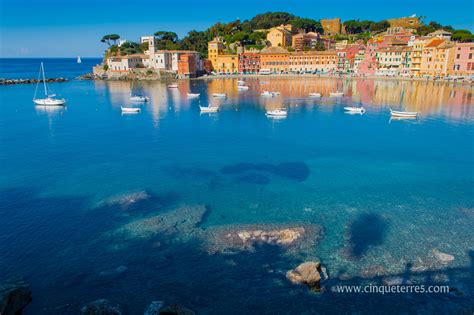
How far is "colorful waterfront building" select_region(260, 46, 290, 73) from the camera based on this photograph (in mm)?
116625

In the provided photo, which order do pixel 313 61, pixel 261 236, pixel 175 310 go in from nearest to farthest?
1. pixel 175 310
2. pixel 261 236
3. pixel 313 61

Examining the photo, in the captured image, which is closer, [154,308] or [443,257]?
[154,308]

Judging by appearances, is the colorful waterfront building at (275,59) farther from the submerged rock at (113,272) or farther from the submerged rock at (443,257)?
the submerged rock at (113,272)

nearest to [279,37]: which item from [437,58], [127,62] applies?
[127,62]

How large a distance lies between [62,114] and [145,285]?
47311mm

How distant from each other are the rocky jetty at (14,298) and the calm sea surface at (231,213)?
1.05 feet

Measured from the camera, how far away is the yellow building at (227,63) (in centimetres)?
Answer: 11938

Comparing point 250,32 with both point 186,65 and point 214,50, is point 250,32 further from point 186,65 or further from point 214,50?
point 186,65

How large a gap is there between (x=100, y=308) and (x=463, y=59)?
98258 millimetres

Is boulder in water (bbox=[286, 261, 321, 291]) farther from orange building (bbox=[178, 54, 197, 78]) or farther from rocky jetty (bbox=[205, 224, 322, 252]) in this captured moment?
orange building (bbox=[178, 54, 197, 78])

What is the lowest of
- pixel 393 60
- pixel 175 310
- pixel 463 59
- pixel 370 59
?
pixel 175 310

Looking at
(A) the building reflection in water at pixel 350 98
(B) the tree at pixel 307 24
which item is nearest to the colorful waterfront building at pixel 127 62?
(A) the building reflection in water at pixel 350 98

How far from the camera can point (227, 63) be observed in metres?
121

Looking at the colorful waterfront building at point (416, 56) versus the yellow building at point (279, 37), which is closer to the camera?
the colorful waterfront building at point (416, 56)
